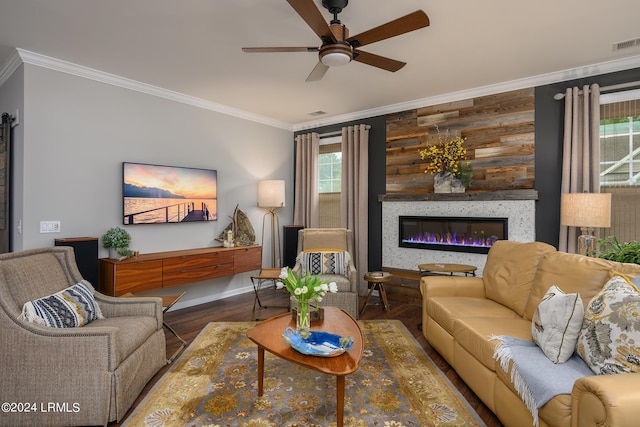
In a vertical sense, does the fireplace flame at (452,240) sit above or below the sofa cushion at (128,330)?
above

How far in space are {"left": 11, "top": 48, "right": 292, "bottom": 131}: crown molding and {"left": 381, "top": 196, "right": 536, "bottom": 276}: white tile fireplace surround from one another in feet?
8.70

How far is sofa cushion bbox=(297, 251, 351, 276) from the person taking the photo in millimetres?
4102

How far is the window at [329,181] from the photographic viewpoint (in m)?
5.58

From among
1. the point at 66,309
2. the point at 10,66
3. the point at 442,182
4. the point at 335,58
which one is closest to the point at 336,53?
the point at 335,58

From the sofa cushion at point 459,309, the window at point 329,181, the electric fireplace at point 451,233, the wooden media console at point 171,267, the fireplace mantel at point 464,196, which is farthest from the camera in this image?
the window at point 329,181

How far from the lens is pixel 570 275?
2230 mm

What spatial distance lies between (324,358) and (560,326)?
1.29 metres

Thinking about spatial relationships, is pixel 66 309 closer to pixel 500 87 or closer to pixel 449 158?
pixel 449 158

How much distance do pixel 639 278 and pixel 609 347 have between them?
22.4 inches

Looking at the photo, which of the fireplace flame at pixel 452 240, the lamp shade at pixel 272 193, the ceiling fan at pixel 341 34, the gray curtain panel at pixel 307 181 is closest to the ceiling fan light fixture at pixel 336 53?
the ceiling fan at pixel 341 34

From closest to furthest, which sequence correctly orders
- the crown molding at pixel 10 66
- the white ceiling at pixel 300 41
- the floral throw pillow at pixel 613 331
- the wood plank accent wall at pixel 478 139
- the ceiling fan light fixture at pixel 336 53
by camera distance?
the floral throw pillow at pixel 613 331 < the ceiling fan light fixture at pixel 336 53 < the white ceiling at pixel 300 41 < the crown molding at pixel 10 66 < the wood plank accent wall at pixel 478 139

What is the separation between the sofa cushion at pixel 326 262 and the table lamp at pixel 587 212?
2292mm

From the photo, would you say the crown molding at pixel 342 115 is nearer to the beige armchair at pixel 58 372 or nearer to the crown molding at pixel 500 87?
the crown molding at pixel 500 87

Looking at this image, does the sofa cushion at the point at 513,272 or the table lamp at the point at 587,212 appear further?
the table lamp at the point at 587,212
